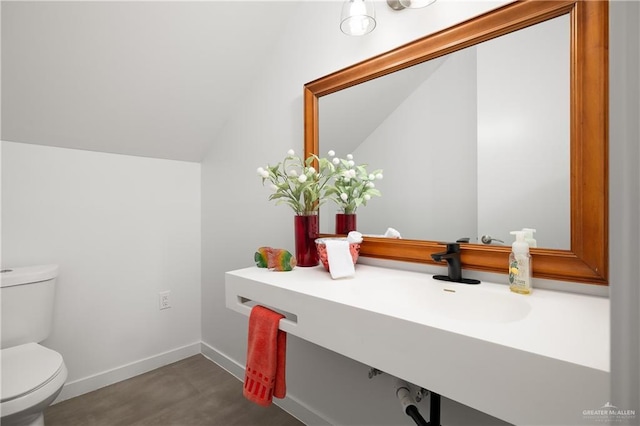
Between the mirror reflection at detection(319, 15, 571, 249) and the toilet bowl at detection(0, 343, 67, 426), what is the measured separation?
4.30 ft

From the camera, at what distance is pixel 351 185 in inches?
52.9

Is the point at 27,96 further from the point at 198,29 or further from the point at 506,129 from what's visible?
the point at 506,129

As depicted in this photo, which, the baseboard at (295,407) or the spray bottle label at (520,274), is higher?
the spray bottle label at (520,274)

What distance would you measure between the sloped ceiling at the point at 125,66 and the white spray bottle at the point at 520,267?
1.55 metres

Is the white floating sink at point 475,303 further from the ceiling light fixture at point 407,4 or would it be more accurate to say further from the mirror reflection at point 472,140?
the ceiling light fixture at point 407,4

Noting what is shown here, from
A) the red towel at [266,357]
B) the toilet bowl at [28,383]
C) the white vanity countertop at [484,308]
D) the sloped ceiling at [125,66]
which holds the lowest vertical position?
the toilet bowl at [28,383]

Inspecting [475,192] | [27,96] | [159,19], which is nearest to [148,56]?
[159,19]

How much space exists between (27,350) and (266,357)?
119cm

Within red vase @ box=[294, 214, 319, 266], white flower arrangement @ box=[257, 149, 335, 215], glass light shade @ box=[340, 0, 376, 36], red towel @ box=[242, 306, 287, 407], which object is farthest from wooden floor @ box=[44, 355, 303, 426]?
glass light shade @ box=[340, 0, 376, 36]

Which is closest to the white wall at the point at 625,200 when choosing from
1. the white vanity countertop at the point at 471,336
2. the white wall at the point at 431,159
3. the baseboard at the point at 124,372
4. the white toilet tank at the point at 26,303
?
the white vanity countertop at the point at 471,336

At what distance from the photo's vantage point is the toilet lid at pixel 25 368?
109 cm

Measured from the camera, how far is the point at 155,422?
1.52 m

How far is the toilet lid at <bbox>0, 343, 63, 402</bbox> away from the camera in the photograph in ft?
3.59

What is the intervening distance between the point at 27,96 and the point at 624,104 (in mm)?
2114
